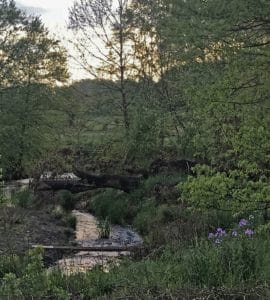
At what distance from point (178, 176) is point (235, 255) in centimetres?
1290

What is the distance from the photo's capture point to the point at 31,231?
14.7 meters

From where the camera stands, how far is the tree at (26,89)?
30.1 meters

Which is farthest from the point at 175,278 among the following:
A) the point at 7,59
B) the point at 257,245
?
the point at 7,59

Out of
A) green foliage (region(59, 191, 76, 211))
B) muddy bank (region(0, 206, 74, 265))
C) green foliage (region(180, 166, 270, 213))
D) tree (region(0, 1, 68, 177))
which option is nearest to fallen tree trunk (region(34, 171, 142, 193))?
green foliage (region(59, 191, 76, 211))

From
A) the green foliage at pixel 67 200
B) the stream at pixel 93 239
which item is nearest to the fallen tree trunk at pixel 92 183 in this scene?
the green foliage at pixel 67 200

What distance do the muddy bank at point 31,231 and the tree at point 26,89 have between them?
12.9 m

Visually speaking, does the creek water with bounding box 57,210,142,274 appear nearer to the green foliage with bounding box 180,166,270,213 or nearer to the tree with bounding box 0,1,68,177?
the green foliage with bounding box 180,166,270,213

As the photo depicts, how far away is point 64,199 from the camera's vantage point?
20.8m

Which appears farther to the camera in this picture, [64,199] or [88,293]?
[64,199]

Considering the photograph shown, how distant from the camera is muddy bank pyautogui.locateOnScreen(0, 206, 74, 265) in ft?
39.9

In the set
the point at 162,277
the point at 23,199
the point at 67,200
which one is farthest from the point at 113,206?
the point at 162,277

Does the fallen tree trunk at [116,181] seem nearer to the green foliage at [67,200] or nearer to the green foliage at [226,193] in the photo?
the green foliage at [67,200]

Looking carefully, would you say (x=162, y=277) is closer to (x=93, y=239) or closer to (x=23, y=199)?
(x=93, y=239)

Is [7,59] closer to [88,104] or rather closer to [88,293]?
[88,104]
